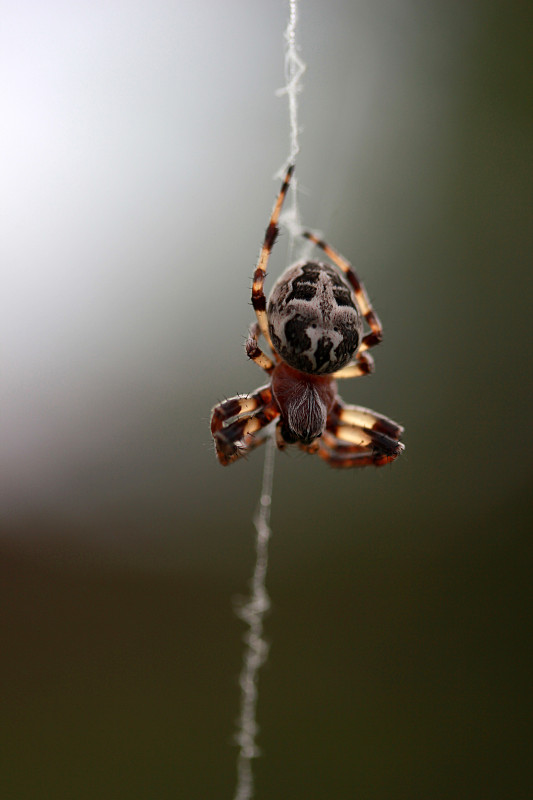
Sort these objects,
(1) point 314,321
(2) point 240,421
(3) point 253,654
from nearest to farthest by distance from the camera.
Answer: (1) point 314,321
(2) point 240,421
(3) point 253,654

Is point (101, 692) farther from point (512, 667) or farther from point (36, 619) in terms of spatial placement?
point (512, 667)

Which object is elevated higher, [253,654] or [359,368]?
[359,368]

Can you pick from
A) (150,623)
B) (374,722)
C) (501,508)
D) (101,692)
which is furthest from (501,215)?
(101,692)

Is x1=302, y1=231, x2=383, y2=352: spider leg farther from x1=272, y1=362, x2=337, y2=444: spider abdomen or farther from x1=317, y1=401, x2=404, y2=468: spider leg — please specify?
x1=317, y1=401, x2=404, y2=468: spider leg

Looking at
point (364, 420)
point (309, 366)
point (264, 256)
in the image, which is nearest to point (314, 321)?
point (309, 366)

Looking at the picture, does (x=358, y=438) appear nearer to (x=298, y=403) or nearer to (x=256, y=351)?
(x=298, y=403)

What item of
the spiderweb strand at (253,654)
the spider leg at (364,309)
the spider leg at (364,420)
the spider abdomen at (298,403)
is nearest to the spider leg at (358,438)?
the spider leg at (364,420)

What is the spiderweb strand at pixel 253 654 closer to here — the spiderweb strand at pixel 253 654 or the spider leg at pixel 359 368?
the spiderweb strand at pixel 253 654
